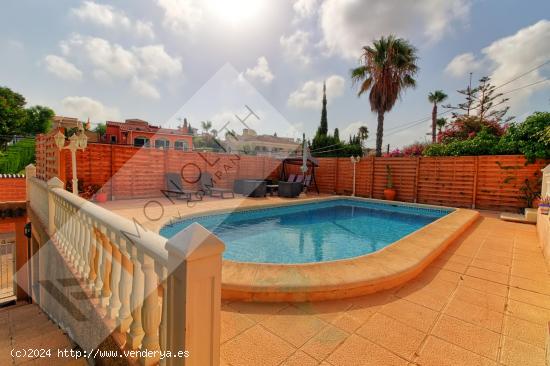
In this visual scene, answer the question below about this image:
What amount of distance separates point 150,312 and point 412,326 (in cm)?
206

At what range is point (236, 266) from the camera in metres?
3.06

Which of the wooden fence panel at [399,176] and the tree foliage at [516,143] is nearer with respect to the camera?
the tree foliage at [516,143]

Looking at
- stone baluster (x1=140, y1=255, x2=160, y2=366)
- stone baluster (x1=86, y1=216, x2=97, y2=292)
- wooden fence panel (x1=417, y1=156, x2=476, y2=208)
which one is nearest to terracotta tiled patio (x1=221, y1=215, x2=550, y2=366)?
stone baluster (x1=140, y1=255, x2=160, y2=366)

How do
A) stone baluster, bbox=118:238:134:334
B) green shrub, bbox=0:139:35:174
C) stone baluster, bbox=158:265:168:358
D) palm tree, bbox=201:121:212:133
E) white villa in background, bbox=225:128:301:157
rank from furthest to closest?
palm tree, bbox=201:121:212:133
white villa in background, bbox=225:128:301:157
green shrub, bbox=0:139:35:174
stone baluster, bbox=118:238:134:334
stone baluster, bbox=158:265:168:358

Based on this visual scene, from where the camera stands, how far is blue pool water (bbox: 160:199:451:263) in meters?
4.98

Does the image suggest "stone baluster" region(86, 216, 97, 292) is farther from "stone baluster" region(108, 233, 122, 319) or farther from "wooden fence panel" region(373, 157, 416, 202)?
"wooden fence panel" region(373, 157, 416, 202)

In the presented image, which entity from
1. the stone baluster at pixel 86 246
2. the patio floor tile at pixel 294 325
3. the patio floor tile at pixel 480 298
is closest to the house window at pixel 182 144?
the stone baluster at pixel 86 246

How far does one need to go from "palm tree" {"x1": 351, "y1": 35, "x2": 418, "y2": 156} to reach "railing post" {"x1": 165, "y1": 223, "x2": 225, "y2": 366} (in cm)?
1333

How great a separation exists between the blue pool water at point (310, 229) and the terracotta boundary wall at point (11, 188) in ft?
27.8

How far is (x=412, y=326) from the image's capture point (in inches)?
85.4

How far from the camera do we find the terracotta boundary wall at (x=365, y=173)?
27.2 ft

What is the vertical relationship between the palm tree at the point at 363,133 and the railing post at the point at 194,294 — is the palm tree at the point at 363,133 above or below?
above

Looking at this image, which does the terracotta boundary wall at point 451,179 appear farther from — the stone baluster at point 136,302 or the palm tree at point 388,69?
the stone baluster at point 136,302

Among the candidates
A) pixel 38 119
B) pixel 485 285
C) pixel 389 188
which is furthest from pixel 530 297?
pixel 38 119
